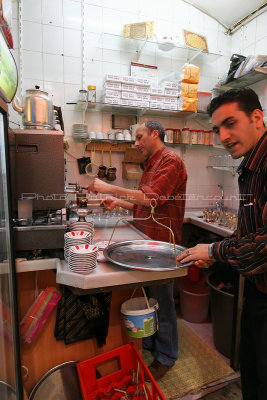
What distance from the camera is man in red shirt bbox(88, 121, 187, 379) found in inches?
69.7

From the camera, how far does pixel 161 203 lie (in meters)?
1.80

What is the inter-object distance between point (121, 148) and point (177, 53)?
56.3 inches

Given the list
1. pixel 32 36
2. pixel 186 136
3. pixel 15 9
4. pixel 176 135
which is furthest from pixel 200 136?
pixel 15 9

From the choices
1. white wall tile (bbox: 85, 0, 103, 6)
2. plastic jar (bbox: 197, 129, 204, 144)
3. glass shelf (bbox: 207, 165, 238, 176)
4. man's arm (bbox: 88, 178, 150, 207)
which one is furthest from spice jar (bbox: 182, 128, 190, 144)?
white wall tile (bbox: 85, 0, 103, 6)

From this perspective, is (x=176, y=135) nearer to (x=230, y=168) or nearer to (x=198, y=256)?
(x=230, y=168)

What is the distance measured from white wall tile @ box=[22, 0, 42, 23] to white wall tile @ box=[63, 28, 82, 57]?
0.29 m

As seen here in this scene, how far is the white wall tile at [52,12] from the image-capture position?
271 centimetres

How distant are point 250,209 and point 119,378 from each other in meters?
1.25

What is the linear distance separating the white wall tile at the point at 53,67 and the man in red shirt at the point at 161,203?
1506 mm

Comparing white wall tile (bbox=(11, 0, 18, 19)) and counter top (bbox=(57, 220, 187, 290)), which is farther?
white wall tile (bbox=(11, 0, 18, 19))

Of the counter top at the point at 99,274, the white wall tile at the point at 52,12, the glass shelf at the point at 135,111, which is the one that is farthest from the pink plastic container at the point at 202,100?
the counter top at the point at 99,274

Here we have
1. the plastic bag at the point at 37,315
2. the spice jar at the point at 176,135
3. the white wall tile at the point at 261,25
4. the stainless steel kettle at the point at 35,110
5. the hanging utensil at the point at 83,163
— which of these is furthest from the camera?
the spice jar at the point at 176,135

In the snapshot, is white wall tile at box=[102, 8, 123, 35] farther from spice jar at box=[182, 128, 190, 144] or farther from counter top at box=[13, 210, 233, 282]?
counter top at box=[13, 210, 233, 282]

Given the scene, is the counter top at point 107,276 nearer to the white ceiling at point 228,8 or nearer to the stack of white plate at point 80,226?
the stack of white plate at point 80,226
